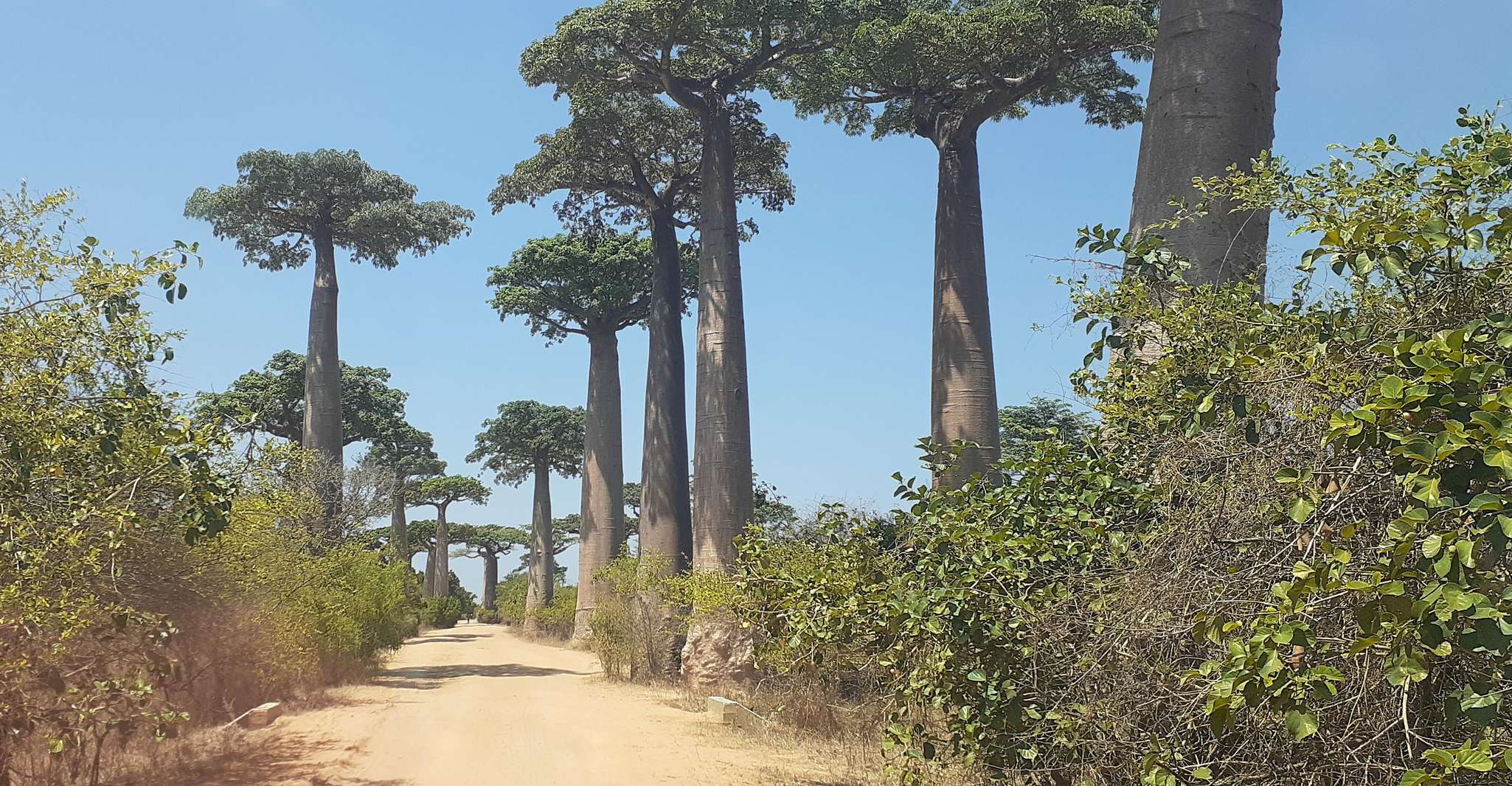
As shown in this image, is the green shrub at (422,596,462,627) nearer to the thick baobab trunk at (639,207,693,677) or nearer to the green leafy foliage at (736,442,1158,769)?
the thick baobab trunk at (639,207,693,677)

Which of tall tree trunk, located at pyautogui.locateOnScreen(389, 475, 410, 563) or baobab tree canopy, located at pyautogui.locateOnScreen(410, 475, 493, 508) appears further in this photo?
baobab tree canopy, located at pyautogui.locateOnScreen(410, 475, 493, 508)

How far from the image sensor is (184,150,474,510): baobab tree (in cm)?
1808

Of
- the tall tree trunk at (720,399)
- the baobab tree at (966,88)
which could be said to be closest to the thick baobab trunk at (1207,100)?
the baobab tree at (966,88)

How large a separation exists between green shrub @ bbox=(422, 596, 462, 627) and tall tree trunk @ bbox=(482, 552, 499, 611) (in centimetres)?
1218

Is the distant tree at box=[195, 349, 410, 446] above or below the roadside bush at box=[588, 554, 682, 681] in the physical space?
above

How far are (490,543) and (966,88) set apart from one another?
144 ft

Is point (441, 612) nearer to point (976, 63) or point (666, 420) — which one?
point (666, 420)

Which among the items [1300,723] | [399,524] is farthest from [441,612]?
[1300,723]

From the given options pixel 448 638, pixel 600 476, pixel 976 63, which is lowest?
pixel 448 638

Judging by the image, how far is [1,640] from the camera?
452 cm

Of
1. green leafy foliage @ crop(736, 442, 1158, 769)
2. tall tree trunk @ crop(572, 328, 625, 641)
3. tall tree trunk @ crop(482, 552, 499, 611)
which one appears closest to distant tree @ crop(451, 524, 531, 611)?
tall tree trunk @ crop(482, 552, 499, 611)

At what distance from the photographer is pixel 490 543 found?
169ft

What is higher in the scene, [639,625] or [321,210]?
[321,210]

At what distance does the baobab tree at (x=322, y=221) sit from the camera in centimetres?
1808
